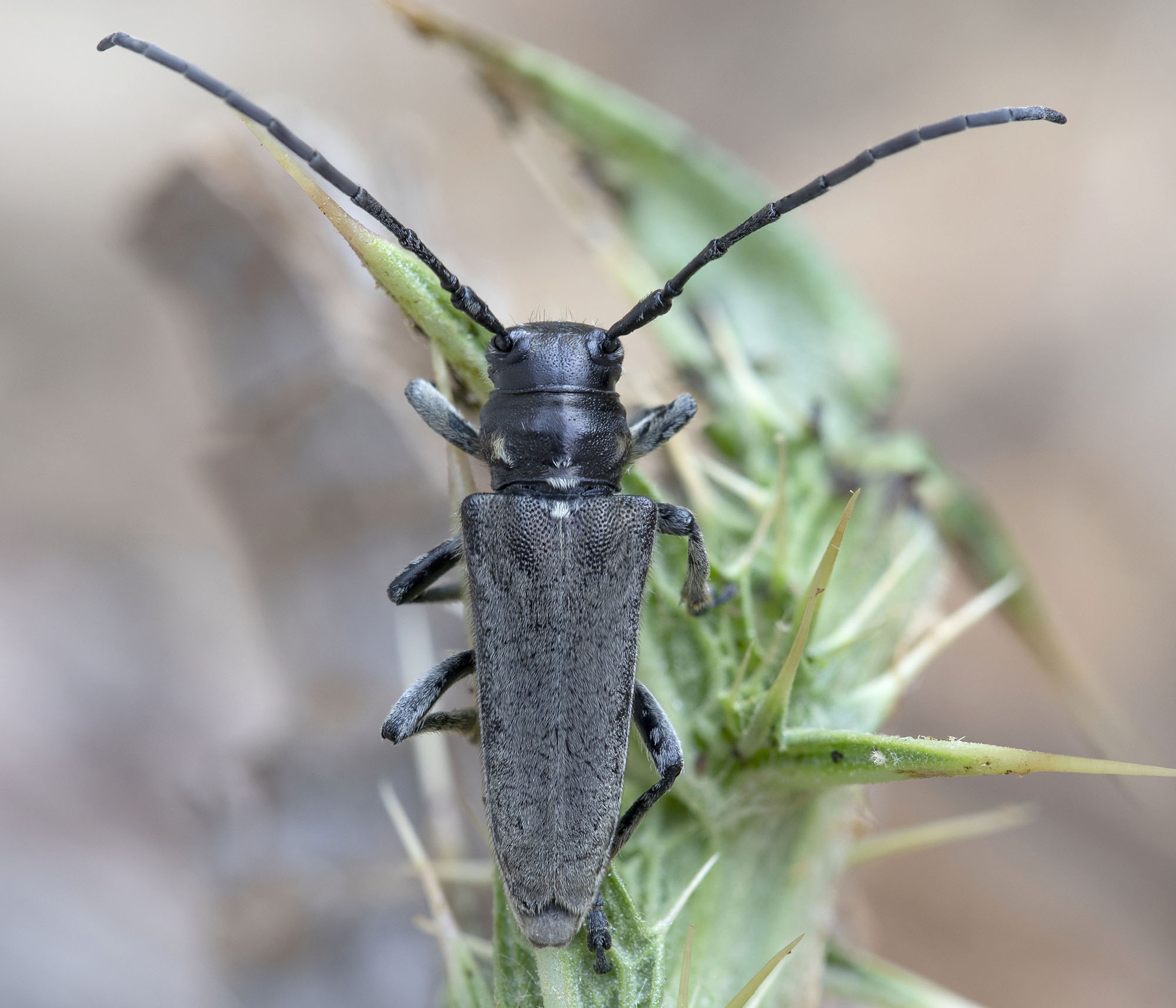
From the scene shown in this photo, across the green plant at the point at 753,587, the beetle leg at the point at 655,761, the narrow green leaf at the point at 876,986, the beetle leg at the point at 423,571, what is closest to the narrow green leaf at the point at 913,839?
the green plant at the point at 753,587

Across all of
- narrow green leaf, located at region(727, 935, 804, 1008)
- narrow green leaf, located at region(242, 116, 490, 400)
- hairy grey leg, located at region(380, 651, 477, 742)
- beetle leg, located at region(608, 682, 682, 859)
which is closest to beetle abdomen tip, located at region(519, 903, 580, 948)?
beetle leg, located at region(608, 682, 682, 859)

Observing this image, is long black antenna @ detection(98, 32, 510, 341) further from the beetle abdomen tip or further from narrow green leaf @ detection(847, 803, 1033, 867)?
narrow green leaf @ detection(847, 803, 1033, 867)

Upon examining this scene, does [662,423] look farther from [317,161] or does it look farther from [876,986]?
[876,986]

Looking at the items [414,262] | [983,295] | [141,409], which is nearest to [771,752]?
[414,262]

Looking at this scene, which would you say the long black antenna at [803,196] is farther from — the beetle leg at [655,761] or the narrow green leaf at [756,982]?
the narrow green leaf at [756,982]

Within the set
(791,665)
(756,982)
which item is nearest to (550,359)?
(791,665)

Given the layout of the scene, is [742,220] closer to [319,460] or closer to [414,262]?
[414,262]

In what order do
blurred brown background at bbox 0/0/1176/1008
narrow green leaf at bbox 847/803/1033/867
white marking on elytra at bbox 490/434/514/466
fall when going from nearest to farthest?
1. narrow green leaf at bbox 847/803/1033/867
2. white marking on elytra at bbox 490/434/514/466
3. blurred brown background at bbox 0/0/1176/1008
